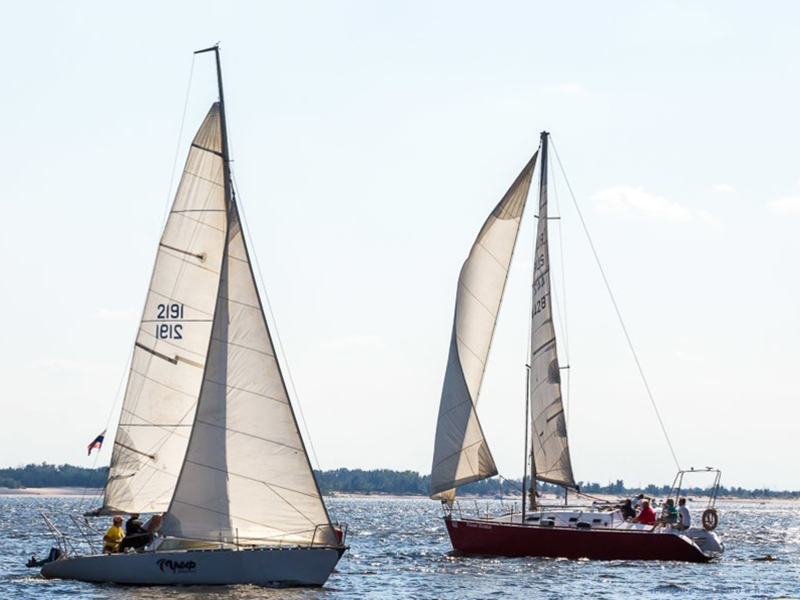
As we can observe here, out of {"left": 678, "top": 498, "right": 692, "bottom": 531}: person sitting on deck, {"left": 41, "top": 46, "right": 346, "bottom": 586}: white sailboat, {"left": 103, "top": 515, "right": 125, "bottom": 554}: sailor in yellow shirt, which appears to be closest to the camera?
{"left": 41, "top": 46, "right": 346, "bottom": 586}: white sailboat

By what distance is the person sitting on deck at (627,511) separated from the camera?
44969 millimetres

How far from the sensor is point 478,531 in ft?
151

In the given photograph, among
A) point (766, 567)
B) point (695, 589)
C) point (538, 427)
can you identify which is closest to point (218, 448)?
point (695, 589)

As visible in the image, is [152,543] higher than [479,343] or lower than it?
lower

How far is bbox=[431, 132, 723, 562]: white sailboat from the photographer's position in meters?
44.3

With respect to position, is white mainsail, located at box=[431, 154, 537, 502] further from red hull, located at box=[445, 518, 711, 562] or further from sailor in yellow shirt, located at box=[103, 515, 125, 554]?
sailor in yellow shirt, located at box=[103, 515, 125, 554]

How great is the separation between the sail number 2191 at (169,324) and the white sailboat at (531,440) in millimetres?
12930

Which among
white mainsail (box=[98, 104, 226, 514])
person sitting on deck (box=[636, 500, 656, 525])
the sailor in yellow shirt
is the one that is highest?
white mainsail (box=[98, 104, 226, 514])

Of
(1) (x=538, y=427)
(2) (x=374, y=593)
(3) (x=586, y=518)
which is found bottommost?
(2) (x=374, y=593)

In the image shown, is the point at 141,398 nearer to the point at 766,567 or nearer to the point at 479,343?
the point at 479,343

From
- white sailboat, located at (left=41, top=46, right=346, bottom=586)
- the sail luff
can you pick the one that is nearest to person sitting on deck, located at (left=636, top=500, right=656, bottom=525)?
white sailboat, located at (left=41, top=46, right=346, bottom=586)

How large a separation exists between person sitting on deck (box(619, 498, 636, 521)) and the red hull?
1245 millimetres

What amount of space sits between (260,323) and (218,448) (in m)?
3.29

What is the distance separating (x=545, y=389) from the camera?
47.0m
